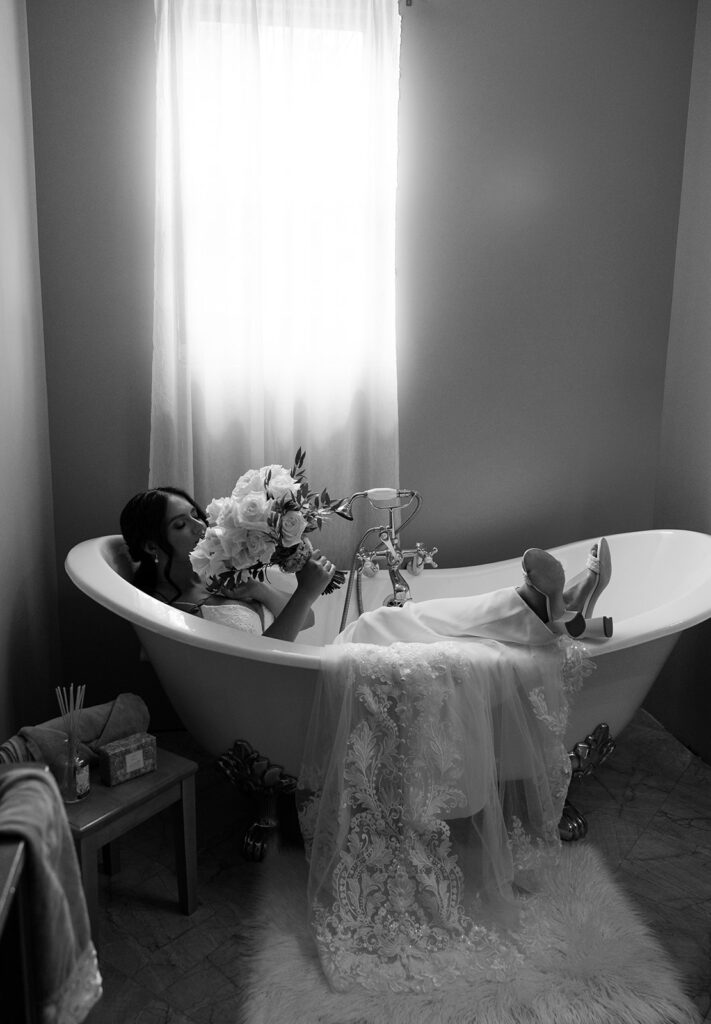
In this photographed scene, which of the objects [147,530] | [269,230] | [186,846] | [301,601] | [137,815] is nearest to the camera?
[137,815]

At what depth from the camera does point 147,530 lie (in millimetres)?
2275

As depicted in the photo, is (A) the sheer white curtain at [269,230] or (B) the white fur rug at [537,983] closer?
(B) the white fur rug at [537,983]

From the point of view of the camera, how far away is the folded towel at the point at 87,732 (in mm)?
1734

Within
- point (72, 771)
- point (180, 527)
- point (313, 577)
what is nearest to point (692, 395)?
point (313, 577)

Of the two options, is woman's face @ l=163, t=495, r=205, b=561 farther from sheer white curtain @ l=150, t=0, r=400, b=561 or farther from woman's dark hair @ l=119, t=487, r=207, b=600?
sheer white curtain @ l=150, t=0, r=400, b=561

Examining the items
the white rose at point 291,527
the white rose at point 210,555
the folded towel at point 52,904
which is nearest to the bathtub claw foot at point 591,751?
the white rose at point 291,527

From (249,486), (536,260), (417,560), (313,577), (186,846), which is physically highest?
(536,260)

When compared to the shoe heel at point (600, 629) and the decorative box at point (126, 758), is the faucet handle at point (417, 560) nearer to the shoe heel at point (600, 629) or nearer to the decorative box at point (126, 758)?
the shoe heel at point (600, 629)

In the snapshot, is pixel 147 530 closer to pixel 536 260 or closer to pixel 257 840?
pixel 257 840

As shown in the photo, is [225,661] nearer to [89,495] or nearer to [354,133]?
[89,495]

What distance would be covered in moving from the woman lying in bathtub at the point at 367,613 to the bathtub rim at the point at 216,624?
0.10 metres

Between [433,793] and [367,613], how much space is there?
1.74 ft

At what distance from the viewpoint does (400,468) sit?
9.66 ft

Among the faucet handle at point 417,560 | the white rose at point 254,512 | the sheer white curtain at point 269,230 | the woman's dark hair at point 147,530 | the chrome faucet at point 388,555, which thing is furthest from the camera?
the faucet handle at point 417,560
